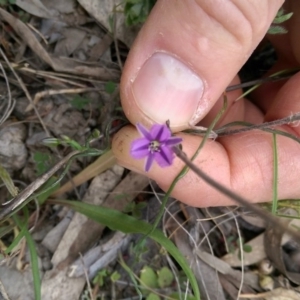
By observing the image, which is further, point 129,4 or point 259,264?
point 259,264

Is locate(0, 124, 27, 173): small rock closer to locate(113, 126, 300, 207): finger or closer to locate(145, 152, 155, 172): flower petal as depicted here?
locate(113, 126, 300, 207): finger

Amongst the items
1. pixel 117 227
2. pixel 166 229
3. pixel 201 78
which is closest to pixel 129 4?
pixel 201 78

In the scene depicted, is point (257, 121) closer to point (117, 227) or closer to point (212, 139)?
point (212, 139)

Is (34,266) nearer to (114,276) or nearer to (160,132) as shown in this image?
(114,276)

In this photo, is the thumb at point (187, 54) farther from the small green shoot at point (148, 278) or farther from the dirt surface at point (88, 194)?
the small green shoot at point (148, 278)

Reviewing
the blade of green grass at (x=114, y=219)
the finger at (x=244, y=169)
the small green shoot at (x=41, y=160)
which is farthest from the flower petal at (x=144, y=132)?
the small green shoot at (x=41, y=160)

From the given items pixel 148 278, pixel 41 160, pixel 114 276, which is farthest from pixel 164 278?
pixel 41 160
